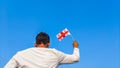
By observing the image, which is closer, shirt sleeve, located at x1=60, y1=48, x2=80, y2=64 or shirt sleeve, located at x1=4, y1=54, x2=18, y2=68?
shirt sleeve, located at x1=4, y1=54, x2=18, y2=68

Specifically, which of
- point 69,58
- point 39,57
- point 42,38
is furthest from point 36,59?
point 69,58

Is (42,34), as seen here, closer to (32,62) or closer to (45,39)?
(45,39)

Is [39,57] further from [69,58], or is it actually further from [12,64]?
[69,58]

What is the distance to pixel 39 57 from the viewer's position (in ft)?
14.0

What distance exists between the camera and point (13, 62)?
4.23 metres

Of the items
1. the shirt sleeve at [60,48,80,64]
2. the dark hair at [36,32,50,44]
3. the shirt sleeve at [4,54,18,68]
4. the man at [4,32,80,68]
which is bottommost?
the shirt sleeve at [4,54,18,68]

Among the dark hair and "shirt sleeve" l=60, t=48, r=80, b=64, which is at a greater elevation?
the dark hair

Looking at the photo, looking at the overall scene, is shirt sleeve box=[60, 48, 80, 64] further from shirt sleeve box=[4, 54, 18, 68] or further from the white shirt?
shirt sleeve box=[4, 54, 18, 68]

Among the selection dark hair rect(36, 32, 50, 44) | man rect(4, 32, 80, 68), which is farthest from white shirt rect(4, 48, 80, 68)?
dark hair rect(36, 32, 50, 44)

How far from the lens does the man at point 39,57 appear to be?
422cm

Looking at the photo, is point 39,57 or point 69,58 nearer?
point 39,57

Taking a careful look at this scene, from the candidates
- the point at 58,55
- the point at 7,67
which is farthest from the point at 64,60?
the point at 7,67

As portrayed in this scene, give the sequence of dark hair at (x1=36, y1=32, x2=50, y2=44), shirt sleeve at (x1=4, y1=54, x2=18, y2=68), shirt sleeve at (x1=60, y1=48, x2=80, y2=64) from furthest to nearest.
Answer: shirt sleeve at (x1=60, y1=48, x2=80, y2=64), dark hair at (x1=36, y1=32, x2=50, y2=44), shirt sleeve at (x1=4, y1=54, x2=18, y2=68)

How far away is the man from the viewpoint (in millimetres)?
4223
